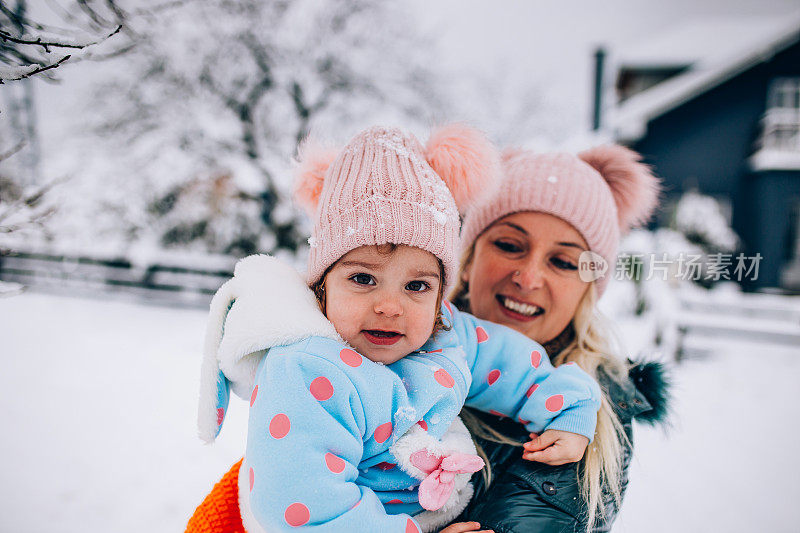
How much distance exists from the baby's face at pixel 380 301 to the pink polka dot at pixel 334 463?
0.29 meters

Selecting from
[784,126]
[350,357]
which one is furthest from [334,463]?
[784,126]

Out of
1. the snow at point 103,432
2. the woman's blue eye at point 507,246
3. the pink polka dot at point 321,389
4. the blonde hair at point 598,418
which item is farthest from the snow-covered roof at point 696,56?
the pink polka dot at point 321,389

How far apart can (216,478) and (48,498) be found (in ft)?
3.53

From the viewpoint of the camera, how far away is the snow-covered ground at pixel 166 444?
334 cm

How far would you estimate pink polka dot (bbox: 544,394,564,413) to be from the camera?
134cm

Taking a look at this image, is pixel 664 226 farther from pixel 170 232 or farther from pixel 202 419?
pixel 202 419

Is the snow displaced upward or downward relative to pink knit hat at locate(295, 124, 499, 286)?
downward

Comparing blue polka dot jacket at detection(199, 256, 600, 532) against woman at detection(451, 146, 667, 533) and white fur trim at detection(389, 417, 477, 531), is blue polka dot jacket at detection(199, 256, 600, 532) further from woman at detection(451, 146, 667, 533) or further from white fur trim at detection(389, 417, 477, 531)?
woman at detection(451, 146, 667, 533)

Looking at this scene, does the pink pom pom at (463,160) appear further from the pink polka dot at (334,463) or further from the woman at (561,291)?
the pink polka dot at (334,463)

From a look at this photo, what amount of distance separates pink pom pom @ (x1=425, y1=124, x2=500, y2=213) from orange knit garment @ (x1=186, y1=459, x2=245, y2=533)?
1.04m

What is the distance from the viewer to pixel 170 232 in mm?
10883

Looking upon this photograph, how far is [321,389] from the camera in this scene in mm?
1050

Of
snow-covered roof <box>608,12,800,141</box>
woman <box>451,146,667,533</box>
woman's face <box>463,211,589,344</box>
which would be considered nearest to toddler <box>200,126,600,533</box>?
woman <box>451,146,667,533</box>

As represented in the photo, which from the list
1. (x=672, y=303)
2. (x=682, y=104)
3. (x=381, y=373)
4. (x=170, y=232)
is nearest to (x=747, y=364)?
(x=672, y=303)
